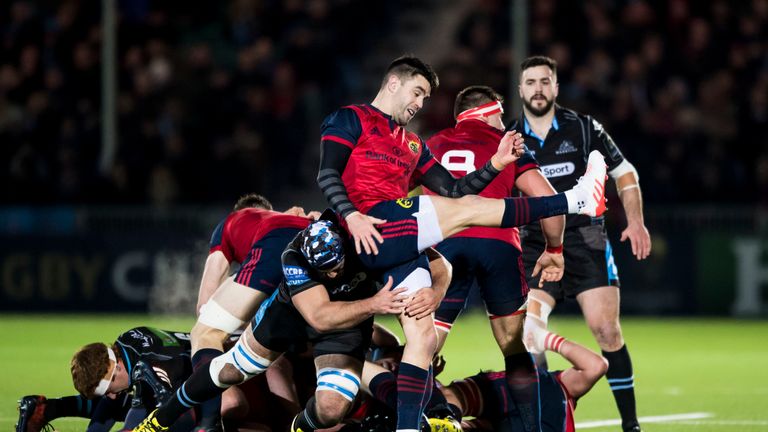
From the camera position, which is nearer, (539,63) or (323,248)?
(323,248)

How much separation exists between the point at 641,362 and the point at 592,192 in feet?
20.6

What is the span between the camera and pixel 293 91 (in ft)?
63.8

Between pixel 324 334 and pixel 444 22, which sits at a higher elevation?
pixel 444 22

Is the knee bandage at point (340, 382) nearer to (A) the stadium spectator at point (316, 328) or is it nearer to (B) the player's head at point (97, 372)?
(A) the stadium spectator at point (316, 328)

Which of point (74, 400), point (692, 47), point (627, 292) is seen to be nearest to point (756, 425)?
point (74, 400)

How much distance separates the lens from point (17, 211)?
18266 mm

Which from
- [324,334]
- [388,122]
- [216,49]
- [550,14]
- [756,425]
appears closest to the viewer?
[324,334]

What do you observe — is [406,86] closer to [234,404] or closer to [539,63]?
[539,63]

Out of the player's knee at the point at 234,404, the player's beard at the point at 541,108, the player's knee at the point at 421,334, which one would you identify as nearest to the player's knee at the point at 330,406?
the player's knee at the point at 421,334

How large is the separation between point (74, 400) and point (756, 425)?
452 cm

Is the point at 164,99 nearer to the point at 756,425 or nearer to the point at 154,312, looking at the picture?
the point at 154,312

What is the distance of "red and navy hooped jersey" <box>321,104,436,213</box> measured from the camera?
25.3 ft

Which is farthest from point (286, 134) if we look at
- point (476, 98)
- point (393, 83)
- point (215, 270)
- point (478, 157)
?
point (393, 83)

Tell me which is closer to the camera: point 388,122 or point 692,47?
point 388,122
